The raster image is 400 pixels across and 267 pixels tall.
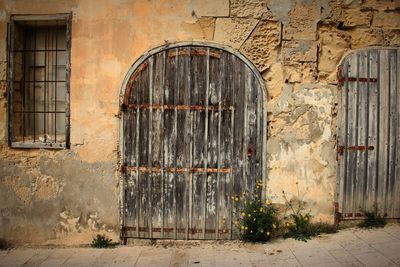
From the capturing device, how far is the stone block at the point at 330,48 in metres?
4.40

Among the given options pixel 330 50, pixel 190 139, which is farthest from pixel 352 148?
pixel 190 139

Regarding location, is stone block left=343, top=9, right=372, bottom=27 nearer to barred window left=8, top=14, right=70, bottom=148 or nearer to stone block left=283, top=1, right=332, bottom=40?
stone block left=283, top=1, right=332, bottom=40

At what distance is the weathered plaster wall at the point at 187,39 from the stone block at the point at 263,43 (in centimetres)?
1

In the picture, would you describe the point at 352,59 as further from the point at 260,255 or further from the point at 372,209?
the point at 260,255

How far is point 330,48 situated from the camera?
174 inches

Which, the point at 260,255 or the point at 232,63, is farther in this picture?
the point at 232,63

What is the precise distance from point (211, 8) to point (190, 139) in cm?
176

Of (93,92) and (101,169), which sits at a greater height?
(93,92)

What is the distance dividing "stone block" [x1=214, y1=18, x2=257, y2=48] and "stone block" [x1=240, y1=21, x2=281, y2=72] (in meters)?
0.08

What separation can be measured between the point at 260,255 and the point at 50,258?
258 centimetres

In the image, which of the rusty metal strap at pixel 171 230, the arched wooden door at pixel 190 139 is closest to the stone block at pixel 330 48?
the arched wooden door at pixel 190 139

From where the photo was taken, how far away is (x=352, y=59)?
439 cm


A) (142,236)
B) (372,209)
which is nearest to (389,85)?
(372,209)

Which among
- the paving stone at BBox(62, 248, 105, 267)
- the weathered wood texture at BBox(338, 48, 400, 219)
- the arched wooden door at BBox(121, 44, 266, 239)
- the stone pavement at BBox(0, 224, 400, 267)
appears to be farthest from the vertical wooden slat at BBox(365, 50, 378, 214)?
the paving stone at BBox(62, 248, 105, 267)
